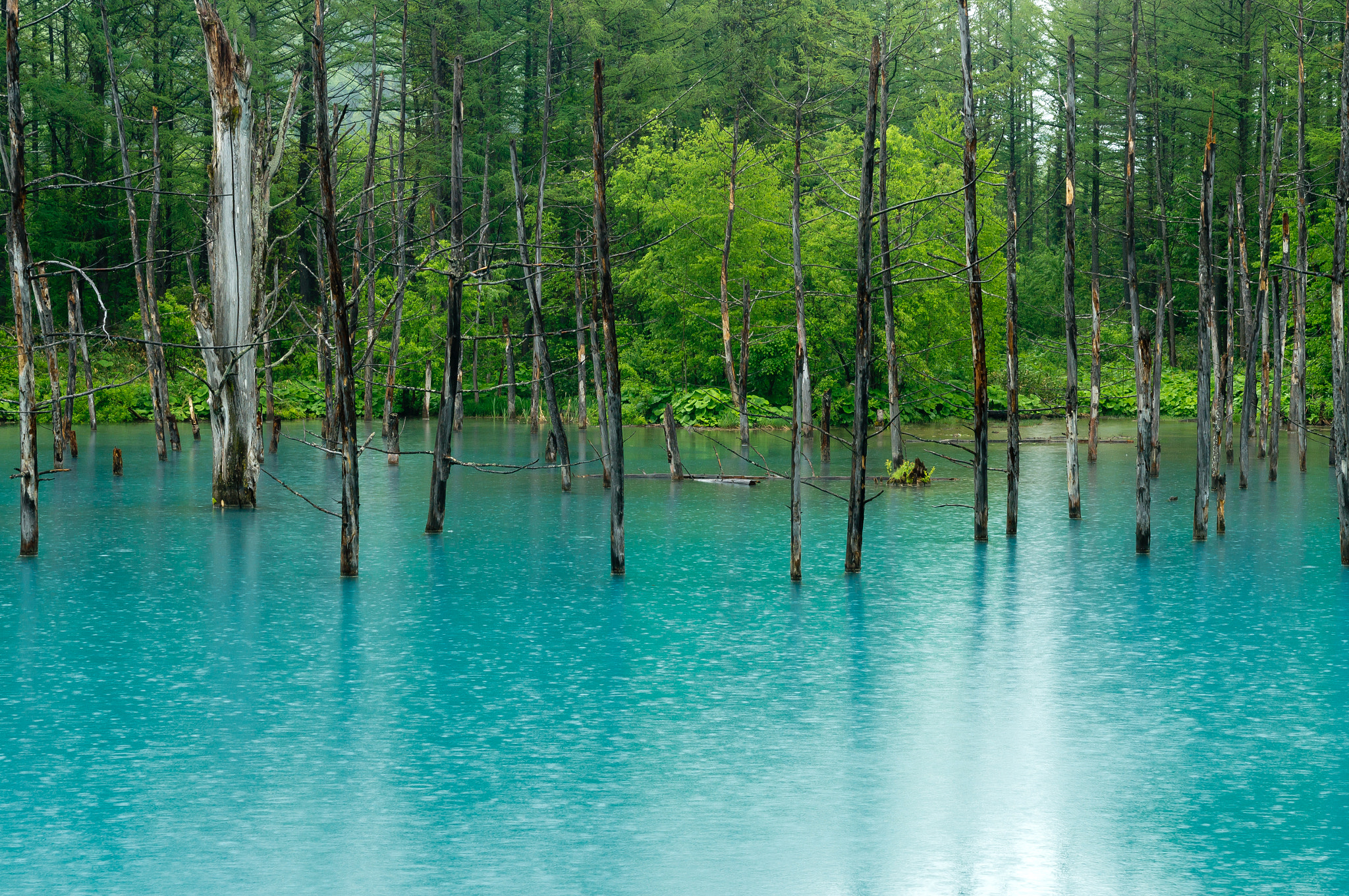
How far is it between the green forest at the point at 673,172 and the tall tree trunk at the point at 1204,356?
62.2 ft

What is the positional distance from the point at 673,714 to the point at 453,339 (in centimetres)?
1000

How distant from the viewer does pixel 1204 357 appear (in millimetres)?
19531

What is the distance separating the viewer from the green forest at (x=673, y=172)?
151 ft

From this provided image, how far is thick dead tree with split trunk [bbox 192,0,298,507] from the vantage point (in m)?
23.2

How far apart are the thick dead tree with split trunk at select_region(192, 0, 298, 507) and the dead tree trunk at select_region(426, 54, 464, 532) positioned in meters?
4.13

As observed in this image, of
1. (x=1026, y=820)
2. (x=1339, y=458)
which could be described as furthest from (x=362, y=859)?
(x=1339, y=458)

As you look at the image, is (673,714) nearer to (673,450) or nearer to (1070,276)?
(1070,276)

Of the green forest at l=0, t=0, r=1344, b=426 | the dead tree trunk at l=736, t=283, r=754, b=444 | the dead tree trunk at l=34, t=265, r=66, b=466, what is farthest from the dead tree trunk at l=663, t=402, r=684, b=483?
the green forest at l=0, t=0, r=1344, b=426

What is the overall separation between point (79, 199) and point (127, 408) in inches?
331

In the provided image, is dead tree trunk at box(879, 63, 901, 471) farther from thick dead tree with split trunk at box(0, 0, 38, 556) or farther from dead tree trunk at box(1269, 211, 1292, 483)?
thick dead tree with split trunk at box(0, 0, 38, 556)

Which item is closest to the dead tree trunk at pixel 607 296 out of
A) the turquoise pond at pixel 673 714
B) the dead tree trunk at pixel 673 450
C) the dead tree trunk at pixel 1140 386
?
the turquoise pond at pixel 673 714

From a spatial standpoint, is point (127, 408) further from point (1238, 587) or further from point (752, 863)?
point (752, 863)

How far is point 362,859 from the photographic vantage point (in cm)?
817

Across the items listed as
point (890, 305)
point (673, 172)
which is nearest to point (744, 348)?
point (673, 172)
